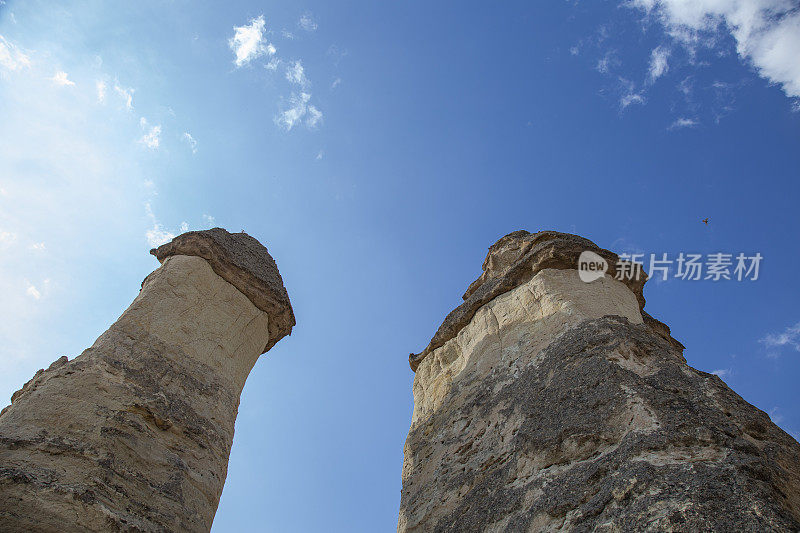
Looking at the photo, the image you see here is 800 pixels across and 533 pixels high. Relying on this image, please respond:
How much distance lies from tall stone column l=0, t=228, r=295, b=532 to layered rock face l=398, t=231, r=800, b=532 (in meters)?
2.31

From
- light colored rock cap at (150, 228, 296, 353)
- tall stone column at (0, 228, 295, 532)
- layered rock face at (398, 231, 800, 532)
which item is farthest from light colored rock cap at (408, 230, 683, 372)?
tall stone column at (0, 228, 295, 532)

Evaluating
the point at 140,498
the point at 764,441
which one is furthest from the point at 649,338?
the point at 140,498

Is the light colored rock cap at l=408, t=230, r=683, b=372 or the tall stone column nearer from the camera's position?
the tall stone column

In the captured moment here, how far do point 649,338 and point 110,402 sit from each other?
17.2ft

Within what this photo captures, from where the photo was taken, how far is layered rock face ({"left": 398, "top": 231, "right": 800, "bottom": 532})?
3764mm

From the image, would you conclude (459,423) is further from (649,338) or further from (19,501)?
(19,501)

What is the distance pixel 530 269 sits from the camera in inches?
308

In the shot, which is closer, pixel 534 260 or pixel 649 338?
pixel 649 338

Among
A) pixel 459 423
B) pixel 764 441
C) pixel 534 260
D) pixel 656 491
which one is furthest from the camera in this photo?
pixel 534 260

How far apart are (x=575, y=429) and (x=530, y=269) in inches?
127

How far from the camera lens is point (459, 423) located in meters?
6.54

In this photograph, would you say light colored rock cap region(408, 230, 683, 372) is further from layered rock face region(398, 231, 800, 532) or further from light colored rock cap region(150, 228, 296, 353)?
light colored rock cap region(150, 228, 296, 353)

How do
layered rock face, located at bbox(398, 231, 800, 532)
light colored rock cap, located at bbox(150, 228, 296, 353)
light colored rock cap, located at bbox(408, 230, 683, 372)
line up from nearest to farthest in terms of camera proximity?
layered rock face, located at bbox(398, 231, 800, 532) → light colored rock cap, located at bbox(408, 230, 683, 372) → light colored rock cap, located at bbox(150, 228, 296, 353)

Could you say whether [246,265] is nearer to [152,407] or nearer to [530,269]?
[152,407]
